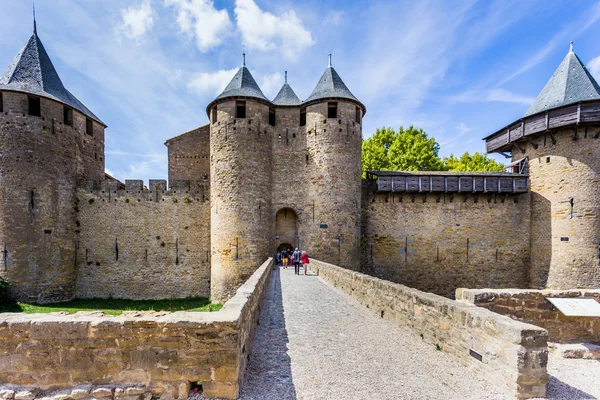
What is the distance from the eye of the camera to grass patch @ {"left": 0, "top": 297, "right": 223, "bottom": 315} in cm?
1391

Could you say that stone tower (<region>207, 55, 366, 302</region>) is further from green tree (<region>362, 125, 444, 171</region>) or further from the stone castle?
green tree (<region>362, 125, 444, 171</region>)

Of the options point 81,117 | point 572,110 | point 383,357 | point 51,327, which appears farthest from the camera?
point 81,117

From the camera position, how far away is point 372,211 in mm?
16891

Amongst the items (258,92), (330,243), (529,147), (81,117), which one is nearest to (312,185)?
(330,243)

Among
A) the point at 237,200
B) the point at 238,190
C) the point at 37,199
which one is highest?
the point at 238,190

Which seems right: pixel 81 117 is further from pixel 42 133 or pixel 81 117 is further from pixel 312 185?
pixel 312 185

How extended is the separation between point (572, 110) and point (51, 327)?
62.7ft

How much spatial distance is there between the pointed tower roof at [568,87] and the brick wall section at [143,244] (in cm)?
1824

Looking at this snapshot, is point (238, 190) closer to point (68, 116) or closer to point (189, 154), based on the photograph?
point (189, 154)

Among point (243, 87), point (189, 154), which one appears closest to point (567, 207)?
point (243, 87)

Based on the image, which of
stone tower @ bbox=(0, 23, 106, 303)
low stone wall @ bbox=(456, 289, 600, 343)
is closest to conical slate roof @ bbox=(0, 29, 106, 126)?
stone tower @ bbox=(0, 23, 106, 303)

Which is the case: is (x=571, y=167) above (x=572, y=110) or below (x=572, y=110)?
below

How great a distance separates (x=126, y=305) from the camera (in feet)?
50.7

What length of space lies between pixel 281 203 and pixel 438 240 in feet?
29.1
